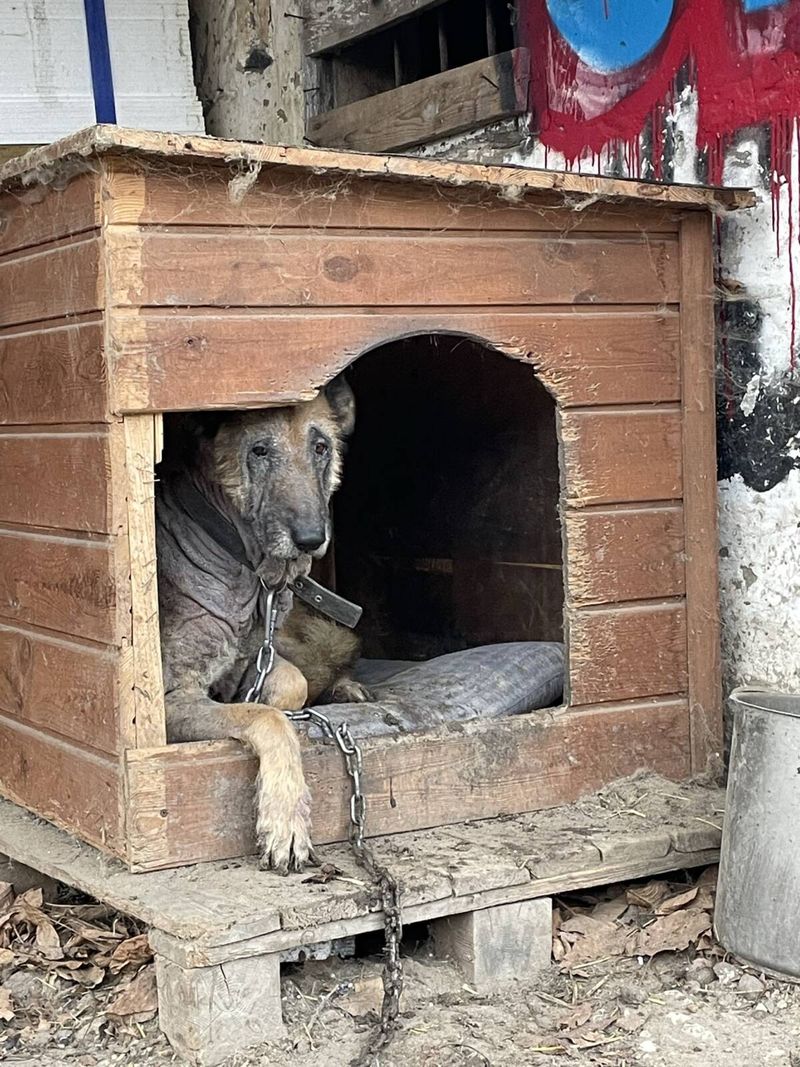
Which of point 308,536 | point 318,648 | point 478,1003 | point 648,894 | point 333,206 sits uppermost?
point 333,206

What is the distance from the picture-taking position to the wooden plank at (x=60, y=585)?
133 inches

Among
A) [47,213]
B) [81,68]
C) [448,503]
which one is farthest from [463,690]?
[81,68]

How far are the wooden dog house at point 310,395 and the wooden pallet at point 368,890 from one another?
0.09m

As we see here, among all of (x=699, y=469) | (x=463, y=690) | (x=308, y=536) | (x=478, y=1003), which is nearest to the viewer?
(x=478, y=1003)

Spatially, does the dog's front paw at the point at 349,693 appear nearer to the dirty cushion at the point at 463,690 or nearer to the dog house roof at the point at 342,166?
the dirty cushion at the point at 463,690

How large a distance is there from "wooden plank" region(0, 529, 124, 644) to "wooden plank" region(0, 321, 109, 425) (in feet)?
1.11

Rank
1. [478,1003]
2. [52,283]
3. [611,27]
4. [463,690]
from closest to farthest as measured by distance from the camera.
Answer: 1. [478,1003]
2. [52,283]
3. [463,690]
4. [611,27]

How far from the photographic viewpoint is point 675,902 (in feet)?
12.1

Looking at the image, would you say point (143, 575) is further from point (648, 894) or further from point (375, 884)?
point (648, 894)

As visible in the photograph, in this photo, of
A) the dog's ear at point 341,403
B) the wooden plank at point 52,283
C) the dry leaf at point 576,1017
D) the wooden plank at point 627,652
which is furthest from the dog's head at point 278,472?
the dry leaf at point 576,1017

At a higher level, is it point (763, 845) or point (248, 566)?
point (248, 566)

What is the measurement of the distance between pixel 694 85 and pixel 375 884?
278 centimetres

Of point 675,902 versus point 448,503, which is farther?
point 448,503

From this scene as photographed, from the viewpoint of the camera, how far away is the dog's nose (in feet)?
12.1
